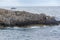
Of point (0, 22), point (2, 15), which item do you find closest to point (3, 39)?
point (0, 22)

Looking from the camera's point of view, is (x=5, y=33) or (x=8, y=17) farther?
(x=8, y=17)

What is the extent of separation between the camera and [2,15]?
61.9m

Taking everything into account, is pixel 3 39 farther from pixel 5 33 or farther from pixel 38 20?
pixel 38 20

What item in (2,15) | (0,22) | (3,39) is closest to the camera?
(3,39)

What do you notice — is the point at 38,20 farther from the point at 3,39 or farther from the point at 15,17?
the point at 3,39

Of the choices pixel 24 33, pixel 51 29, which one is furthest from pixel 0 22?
pixel 51 29

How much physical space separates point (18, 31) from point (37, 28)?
4082 mm

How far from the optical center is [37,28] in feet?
192

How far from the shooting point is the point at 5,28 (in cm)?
5678

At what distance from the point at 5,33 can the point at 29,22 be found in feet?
21.2

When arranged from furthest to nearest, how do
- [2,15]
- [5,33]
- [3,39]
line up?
1. [2,15]
2. [5,33]
3. [3,39]

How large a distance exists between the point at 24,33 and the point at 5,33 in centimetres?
331

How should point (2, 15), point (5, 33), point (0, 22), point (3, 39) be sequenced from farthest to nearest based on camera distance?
point (2, 15) → point (0, 22) → point (5, 33) → point (3, 39)

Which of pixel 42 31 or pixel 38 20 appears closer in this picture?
pixel 42 31
